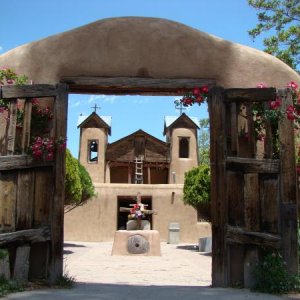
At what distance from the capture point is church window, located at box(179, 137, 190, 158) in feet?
120

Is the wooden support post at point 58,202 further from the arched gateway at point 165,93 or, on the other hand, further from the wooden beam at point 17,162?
the wooden beam at point 17,162

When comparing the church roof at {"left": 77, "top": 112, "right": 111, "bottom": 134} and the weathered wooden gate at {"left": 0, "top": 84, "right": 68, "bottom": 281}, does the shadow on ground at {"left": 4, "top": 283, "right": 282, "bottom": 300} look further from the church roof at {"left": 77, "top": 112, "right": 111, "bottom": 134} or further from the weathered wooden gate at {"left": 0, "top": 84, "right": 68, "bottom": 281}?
the church roof at {"left": 77, "top": 112, "right": 111, "bottom": 134}

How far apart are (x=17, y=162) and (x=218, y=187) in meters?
2.97

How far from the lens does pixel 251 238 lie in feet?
21.8

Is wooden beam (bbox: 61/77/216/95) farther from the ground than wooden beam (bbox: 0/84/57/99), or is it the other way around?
wooden beam (bbox: 61/77/216/95)

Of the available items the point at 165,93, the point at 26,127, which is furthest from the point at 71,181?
the point at 26,127

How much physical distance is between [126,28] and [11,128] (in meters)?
2.51

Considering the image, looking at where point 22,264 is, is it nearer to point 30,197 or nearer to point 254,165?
point 30,197

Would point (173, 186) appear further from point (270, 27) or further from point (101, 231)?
point (270, 27)

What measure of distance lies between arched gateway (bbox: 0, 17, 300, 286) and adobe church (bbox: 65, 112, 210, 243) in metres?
21.6

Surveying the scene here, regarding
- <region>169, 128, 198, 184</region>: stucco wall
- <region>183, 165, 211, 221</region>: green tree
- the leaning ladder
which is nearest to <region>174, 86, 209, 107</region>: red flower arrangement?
<region>183, 165, 211, 221</region>: green tree

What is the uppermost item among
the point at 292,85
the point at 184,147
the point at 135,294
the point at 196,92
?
the point at 184,147

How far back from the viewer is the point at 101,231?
28.5m

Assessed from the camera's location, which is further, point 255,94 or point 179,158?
point 179,158
